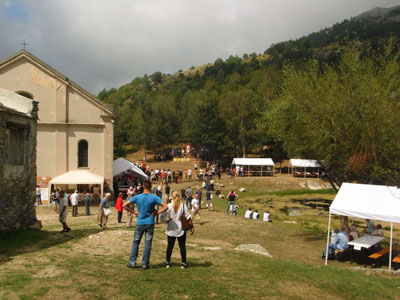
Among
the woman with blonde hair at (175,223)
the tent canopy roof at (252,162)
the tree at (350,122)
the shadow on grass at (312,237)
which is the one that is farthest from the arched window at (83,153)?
the woman with blonde hair at (175,223)

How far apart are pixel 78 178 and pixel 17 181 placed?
13.8 m

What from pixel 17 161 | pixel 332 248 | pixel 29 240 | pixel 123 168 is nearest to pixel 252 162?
pixel 123 168

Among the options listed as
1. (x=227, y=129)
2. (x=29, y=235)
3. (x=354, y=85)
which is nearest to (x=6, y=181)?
(x=29, y=235)

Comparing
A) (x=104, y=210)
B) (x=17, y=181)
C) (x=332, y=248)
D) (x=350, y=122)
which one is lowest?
(x=332, y=248)

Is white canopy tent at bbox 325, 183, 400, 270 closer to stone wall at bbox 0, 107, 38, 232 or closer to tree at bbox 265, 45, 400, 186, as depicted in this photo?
tree at bbox 265, 45, 400, 186

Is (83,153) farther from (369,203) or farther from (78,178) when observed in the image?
Answer: (369,203)

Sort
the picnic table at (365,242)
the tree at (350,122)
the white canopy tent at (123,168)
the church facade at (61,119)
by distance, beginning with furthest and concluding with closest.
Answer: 1. the white canopy tent at (123,168)
2. the church facade at (61,119)
3. the tree at (350,122)
4. the picnic table at (365,242)

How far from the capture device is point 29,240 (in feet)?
35.1

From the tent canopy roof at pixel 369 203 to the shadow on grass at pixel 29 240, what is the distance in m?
9.47

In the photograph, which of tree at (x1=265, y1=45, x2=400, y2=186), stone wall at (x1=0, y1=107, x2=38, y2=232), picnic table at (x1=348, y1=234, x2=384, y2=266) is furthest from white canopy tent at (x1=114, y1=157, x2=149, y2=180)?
picnic table at (x1=348, y1=234, x2=384, y2=266)

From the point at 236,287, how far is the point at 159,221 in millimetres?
11613

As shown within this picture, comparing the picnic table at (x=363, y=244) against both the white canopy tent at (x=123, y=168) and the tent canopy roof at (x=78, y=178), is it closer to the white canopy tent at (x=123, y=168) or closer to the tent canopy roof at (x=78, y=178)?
the tent canopy roof at (x=78, y=178)

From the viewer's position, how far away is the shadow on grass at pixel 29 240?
9.28 m

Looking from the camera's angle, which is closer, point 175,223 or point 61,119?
point 175,223
